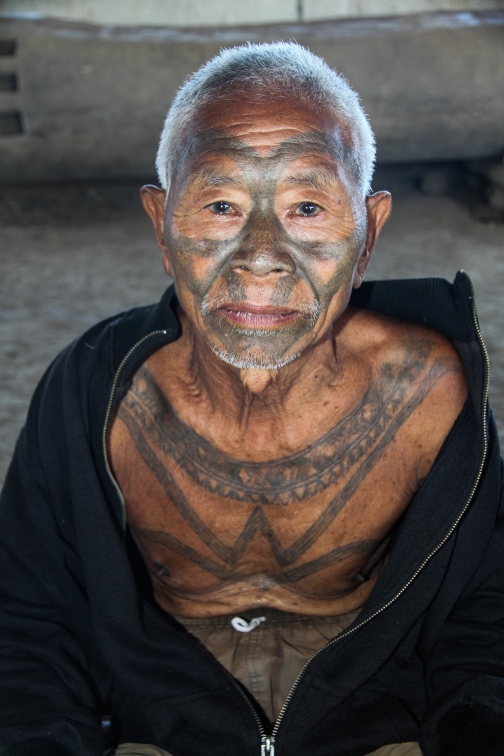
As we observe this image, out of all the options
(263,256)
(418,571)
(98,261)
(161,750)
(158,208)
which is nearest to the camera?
(263,256)

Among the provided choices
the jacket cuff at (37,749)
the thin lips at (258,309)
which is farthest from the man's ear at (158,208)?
the jacket cuff at (37,749)

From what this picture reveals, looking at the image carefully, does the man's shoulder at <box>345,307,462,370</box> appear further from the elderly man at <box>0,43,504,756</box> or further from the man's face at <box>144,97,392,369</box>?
the man's face at <box>144,97,392,369</box>

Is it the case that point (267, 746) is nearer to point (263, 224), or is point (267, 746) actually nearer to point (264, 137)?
point (263, 224)

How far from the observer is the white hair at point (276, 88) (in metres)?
1.75

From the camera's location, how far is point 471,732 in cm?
166

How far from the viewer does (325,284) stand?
1750 millimetres

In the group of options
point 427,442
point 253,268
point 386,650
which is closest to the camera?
point 253,268

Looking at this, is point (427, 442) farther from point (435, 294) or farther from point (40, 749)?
point (40, 749)

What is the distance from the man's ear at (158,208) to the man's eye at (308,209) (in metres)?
0.33

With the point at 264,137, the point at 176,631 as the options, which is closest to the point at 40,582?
the point at 176,631

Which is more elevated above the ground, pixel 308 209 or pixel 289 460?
pixel 308 209

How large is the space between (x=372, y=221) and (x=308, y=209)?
11.0 inches

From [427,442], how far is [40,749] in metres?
0.96

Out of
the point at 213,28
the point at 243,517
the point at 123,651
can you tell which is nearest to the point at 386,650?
the point at 243,517
